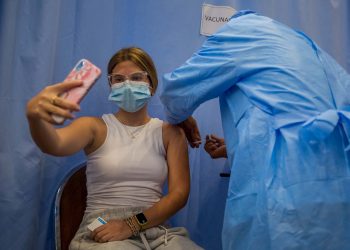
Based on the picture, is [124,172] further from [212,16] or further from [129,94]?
[212,16]

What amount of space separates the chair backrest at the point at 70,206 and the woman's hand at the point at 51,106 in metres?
0.64

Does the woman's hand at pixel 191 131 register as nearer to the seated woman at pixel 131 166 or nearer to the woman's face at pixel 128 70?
the seated woman at pixel 131 166

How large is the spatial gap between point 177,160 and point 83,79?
0.63 metres

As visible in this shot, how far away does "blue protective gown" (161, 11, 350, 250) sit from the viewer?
0.96 m

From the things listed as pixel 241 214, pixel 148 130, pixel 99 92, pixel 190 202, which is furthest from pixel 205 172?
pixel 241 214

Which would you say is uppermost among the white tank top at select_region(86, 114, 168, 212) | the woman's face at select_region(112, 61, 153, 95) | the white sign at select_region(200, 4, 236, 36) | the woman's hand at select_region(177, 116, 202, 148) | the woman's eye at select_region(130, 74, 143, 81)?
the white sign at select_region(200, 4, 236, 36)

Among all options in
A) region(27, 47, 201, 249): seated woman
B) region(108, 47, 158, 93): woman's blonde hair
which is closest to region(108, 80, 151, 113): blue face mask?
region(27, 47, 201, 249): seated woman

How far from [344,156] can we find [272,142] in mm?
182

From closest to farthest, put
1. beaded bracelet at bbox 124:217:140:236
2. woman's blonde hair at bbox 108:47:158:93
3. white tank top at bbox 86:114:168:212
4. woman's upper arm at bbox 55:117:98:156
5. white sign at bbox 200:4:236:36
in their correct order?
woman's upper arm at bbox 55:117:98:156 → beaded bracelet at bbox 124:217:140:236 → white tank top at bbox 86:114:168:212 → woman's blonde hair at bbox 108:47:158:93 → white sign at bbox 200:4:236:36

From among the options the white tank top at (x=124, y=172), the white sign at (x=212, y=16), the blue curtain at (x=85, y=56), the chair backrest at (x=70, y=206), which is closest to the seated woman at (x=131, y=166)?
the white tank top at (x=124, y=172)

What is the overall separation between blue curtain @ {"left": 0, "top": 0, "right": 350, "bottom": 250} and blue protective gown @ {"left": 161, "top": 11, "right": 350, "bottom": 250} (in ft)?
2.02

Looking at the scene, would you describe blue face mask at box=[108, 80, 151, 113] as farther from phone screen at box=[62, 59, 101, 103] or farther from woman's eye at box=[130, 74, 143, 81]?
phone screen at box=[62, 59, 101, 103]

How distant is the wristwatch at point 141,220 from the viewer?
4.35 feet

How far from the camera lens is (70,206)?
1.56 metres
